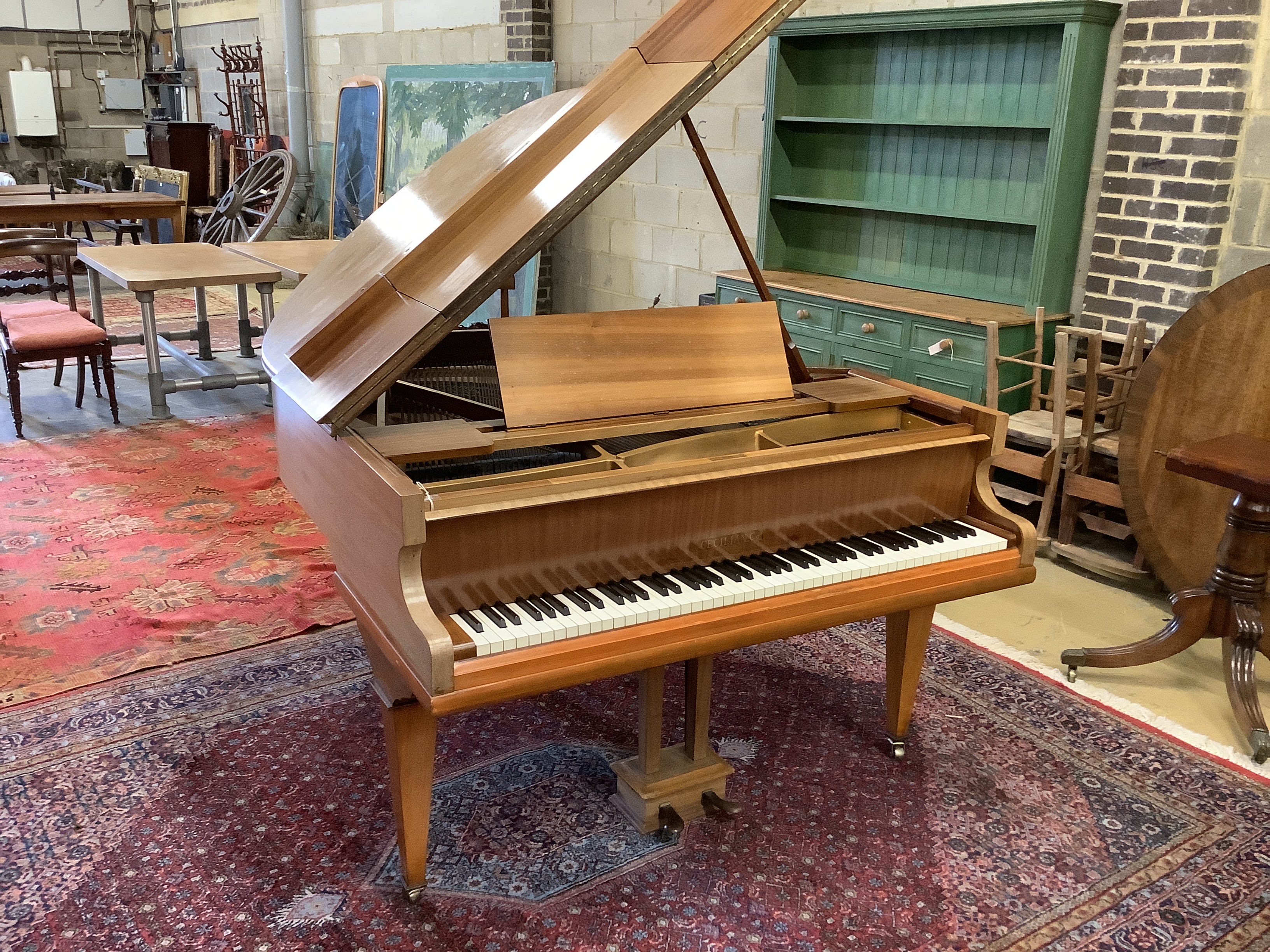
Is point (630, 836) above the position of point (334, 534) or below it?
below

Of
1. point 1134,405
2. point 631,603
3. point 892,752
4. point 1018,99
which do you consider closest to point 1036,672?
point 892,752

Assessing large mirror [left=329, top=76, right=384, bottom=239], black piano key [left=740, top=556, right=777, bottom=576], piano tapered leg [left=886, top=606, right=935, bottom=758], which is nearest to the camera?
black piano key [left=740, top=556, right=777, bottom=576]

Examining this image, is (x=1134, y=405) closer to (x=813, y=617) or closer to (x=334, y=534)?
(x=813, y=617)

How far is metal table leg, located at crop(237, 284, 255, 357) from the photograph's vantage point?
6.18 meters

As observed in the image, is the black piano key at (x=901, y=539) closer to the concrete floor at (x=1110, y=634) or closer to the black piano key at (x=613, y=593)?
the black piano key at (x=613, y=593)

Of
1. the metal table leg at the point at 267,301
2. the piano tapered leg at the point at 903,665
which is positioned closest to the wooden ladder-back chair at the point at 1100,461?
the piano tapered leg at the point at 903,665

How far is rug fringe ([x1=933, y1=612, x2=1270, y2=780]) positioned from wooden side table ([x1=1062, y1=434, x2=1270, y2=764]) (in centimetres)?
5

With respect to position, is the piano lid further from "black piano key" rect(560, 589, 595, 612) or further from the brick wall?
the brick wall

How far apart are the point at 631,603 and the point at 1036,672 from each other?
1.67m

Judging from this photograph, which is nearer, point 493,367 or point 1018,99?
point 493,367

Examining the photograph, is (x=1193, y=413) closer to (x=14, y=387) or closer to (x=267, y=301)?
(x=267, y=301)

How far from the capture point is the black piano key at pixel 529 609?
1772 millimetres

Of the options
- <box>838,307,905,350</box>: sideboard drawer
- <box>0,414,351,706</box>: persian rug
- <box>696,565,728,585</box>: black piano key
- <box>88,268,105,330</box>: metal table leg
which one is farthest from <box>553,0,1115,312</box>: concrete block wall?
<box>696,565,728,585</box>: black piano key

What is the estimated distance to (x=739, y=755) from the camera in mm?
2553
